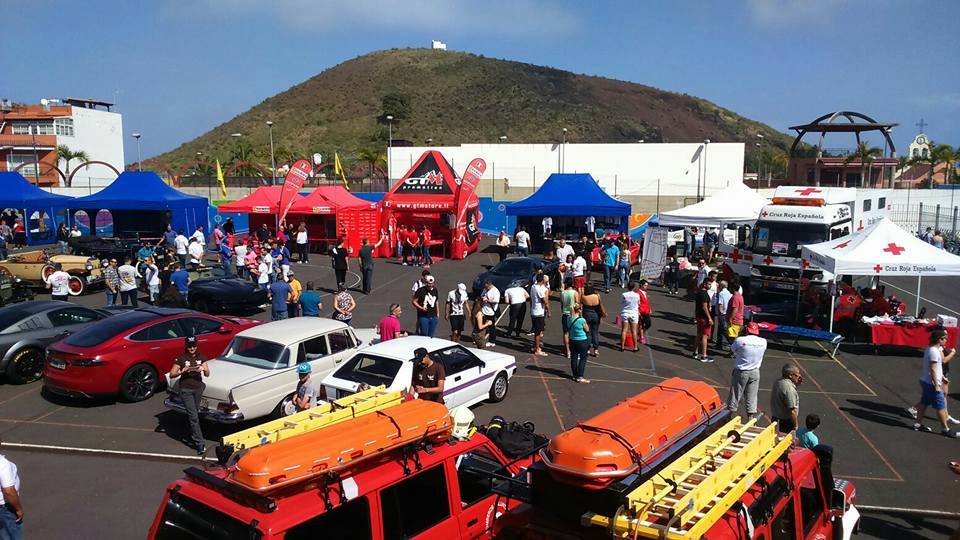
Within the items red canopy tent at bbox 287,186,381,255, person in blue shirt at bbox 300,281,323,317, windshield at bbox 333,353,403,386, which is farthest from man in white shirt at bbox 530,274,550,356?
red canopy tent at bbox 287,186,381,255

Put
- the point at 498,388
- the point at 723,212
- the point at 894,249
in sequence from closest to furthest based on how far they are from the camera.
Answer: the point at 498,388 < the point at 894,249 < the point at 723,212

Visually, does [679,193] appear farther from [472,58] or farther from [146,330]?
[472,58]

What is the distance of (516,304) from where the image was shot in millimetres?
15180

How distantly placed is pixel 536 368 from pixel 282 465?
9.28 meters

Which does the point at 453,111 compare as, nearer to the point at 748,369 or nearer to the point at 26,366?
the point at 26,366

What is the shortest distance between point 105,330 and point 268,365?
3.26 metres

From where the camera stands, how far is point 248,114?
377 ft

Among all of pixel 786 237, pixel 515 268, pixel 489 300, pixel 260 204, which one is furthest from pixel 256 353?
pixel 260 204

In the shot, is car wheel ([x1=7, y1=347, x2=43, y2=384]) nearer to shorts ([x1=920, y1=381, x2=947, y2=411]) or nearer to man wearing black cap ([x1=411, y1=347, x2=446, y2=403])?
man wearing black cap ([x1=411, y1=347, x2=446, y2=403])

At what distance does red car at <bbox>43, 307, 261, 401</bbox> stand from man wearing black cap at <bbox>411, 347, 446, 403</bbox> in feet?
17.3

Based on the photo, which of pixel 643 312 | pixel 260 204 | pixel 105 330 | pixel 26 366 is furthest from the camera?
pixel 260 204

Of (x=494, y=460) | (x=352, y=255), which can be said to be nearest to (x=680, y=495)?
(x=494, y=460)

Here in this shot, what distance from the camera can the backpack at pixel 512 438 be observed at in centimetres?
696

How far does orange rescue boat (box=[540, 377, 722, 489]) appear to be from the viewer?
449 cm
